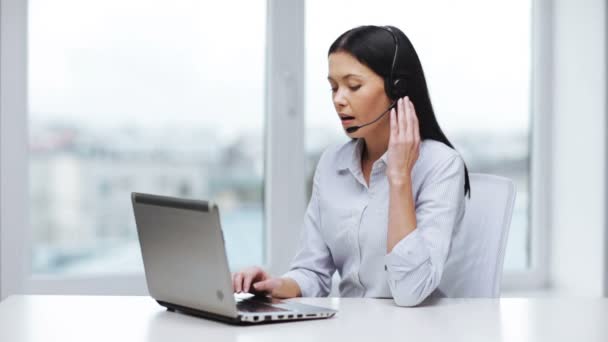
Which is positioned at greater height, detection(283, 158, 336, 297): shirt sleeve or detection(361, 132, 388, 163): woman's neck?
detection(361, 132, 388, 163): woman's neck

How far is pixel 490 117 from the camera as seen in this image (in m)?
3.28

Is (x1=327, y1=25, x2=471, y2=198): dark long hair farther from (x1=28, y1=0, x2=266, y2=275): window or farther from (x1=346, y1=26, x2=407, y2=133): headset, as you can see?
(x1=28, y1=0, x2=266, y2=275): window

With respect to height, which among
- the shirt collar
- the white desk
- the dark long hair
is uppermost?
the dark long hair

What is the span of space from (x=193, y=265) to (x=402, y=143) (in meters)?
0.57

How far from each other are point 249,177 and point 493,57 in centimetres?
113

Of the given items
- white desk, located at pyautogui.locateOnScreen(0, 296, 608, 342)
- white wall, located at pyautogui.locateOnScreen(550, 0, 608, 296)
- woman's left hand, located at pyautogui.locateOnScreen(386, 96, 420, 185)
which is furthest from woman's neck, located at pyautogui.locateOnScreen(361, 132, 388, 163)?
white wall, located at pyautogui.locateOnScreen(550, 0, 608, 296)

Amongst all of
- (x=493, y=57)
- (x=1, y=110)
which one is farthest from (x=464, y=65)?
(x=1, y=110)

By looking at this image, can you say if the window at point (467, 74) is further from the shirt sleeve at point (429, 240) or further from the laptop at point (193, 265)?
the laptop at point (193, 265)

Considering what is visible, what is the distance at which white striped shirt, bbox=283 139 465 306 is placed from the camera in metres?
1.62

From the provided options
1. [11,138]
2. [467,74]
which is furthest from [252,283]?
[467,74]

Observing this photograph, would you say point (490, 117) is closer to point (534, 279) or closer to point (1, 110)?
point (534, 279)

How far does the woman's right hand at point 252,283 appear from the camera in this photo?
1.65 meters

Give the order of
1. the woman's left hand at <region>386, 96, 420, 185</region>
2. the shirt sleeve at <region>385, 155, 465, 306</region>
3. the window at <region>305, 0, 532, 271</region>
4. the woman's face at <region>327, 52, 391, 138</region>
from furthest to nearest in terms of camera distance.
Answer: the window at <region>305, 0, 532, 271</region> → the woman's face at <region>327, 52, 391, 138</region> → the woman's left hand at <region>386, 96, 420, 185</region> → the shirt sleeve at <region>385, 155, 465, 306</region>

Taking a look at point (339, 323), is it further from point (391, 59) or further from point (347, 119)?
point (391, 59)
